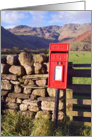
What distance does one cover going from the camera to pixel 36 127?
341 cm

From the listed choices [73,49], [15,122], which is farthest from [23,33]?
[15,122]

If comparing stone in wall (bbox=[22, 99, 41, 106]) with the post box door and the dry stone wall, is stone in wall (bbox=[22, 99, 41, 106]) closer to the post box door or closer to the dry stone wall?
the dry stone wall

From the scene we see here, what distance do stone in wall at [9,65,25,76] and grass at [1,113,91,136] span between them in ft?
3.16

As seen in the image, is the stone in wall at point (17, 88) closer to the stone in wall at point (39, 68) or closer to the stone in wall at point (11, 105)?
the stone in wall at point (11, 105)

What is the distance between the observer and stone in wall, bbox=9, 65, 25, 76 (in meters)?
4.08

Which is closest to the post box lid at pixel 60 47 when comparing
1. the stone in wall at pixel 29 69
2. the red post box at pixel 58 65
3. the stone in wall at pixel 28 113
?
the red post box at pixel 58 65

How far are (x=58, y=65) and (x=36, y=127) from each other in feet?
4.34

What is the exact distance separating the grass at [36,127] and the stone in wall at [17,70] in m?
0.96

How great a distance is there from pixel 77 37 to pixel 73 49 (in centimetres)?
77

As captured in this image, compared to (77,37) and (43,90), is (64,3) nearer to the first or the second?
(43,90)

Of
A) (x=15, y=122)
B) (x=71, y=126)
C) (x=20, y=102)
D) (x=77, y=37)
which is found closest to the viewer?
(x=15, y=122)

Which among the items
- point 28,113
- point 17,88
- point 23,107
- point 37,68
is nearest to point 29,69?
point 37,68

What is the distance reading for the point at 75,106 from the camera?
17.8 feet

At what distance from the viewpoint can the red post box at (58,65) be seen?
3334mm
